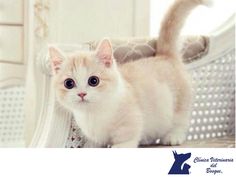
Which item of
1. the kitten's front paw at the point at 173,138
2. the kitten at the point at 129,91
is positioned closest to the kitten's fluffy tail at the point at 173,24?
the kitten at the point at 129,91

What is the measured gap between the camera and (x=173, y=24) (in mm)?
989

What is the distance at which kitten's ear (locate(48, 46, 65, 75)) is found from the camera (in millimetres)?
817

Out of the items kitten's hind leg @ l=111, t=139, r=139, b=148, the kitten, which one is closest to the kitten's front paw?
the kitten

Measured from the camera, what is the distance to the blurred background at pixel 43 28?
3.29 ft

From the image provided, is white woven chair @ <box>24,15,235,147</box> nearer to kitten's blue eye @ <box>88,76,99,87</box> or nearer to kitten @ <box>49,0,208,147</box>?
kitten @ <box>49,0,208,147</box>

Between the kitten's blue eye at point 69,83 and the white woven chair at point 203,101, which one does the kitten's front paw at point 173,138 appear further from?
the kitten's blue eye at point 69,83

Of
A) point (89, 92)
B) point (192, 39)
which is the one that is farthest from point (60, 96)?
point (192, 39)

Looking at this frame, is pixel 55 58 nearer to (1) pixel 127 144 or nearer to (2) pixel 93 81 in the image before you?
(2) pixel 93 81
